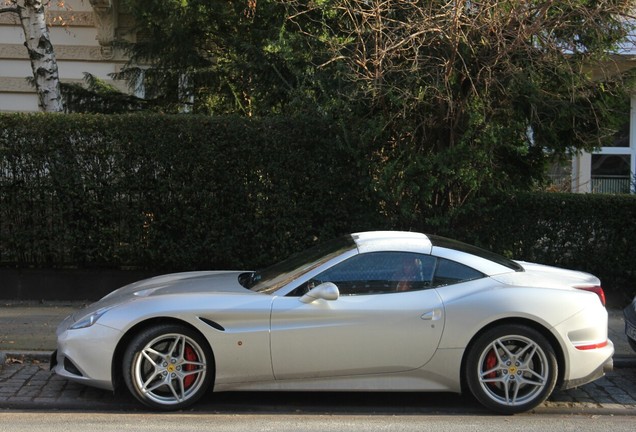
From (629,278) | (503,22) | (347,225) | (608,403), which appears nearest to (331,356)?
(608,403)

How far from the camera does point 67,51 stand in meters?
12.8

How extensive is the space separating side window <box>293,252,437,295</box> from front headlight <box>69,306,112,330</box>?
155cm

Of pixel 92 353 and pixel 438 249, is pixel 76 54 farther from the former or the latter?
pixel 438 249

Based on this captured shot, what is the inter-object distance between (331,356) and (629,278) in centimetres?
562

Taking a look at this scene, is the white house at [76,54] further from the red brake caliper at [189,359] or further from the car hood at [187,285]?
Result: the red brake caliper at [189,359]

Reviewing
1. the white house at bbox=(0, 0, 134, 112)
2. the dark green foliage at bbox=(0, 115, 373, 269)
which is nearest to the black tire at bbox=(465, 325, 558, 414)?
the dark green foliage at bbox=(0, 115, 373, 269)

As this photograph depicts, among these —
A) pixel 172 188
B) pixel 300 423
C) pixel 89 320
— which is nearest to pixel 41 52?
pixel 172 188

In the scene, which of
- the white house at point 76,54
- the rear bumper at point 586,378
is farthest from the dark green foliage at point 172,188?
the white house at point 76,54

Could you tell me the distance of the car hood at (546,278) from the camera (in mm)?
4980

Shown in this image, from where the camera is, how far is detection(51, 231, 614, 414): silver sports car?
473cm

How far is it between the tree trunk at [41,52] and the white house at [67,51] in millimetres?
2966

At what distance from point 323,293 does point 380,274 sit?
553 mm

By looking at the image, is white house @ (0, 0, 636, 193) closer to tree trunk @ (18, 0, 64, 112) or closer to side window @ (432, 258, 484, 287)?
tree trunk @ (18, 0, 64, 112)

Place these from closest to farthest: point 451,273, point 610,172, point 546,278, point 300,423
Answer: point 300,423 → point 451,273 → point 546,278 → point 610,172
